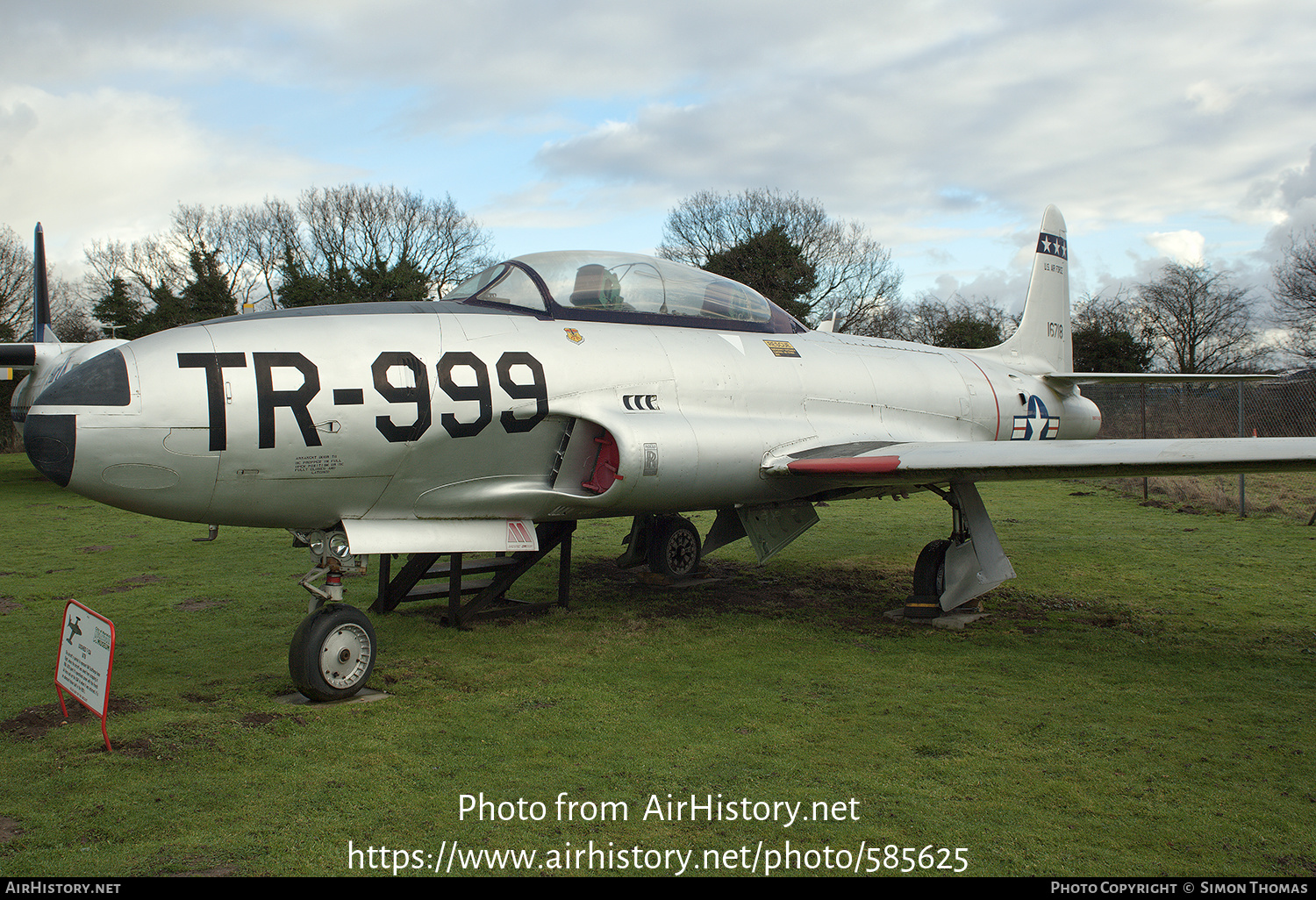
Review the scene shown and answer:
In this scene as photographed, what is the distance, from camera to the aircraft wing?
5656 millimetres

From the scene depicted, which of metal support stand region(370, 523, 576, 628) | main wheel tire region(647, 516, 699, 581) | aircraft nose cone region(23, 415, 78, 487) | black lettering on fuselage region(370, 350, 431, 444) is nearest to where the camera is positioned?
aircraft nose cone region(23, 415, 78, 487)

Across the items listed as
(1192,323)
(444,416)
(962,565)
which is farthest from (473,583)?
(1192,323)

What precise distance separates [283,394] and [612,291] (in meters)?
2.66

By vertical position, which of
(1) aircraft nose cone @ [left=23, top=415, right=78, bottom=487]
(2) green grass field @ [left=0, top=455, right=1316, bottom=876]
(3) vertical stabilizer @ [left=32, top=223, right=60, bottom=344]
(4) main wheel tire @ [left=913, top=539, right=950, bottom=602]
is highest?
(3) vertical stabilizer @ [left=32, top=223, right=60, bottom=344]

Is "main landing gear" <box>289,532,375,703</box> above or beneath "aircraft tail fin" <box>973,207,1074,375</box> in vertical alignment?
beneath

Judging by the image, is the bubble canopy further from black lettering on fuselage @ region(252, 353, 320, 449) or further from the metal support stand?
the metal support stand

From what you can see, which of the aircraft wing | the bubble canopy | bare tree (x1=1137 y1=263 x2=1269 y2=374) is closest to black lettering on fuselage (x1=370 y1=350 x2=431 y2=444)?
the bubble canopy

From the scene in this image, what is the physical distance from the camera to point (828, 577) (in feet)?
30.9

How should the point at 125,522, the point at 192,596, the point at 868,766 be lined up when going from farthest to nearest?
the point at 125,522 < the point at 192,596 < the point at 868,766

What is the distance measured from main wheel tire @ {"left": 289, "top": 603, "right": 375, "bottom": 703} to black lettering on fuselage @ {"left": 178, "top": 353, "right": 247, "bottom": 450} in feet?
3.89
